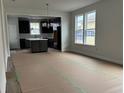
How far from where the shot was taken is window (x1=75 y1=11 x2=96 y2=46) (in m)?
6.47

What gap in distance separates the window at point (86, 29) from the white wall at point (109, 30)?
0.36 m

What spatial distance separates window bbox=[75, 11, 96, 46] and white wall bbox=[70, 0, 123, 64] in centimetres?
36

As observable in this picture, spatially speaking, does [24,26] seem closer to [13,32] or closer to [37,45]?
[13,32]

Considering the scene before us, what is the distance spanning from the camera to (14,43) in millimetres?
10383

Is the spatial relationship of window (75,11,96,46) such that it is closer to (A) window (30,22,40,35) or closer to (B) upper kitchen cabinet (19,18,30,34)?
(A) window (30,22,40,35)

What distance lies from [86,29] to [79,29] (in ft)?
2.43

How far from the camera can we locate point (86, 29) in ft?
23.1

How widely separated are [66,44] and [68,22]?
4.82 ft

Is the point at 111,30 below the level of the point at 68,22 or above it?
below

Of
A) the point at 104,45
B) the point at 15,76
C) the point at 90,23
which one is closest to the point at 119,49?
the point at 104,45

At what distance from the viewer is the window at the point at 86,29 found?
6.47 metres

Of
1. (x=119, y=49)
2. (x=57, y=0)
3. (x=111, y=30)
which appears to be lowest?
(x=119, y=49)

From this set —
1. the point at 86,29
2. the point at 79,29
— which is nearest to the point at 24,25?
the point at 79,29

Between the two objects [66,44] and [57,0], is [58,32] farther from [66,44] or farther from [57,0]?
[57,0]
